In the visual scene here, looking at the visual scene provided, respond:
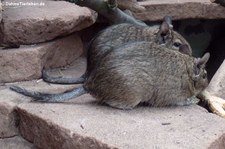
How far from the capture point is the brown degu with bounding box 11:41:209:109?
317 centimetres

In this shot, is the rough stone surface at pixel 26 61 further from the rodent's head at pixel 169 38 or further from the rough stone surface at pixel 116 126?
the rodent's head at pixel 169 38

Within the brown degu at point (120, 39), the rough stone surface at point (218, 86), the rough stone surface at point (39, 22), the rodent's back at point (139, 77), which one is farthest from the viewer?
the rough stone surface at point (218, 86)

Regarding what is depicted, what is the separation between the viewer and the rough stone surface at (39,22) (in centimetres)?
367

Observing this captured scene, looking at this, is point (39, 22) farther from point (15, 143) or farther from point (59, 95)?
point (15, 143)

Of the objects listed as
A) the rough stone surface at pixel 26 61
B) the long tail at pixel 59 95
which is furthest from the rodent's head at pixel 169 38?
Answer: the long tail at pixel 59 95

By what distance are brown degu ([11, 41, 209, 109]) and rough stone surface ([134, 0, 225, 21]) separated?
1.87 m

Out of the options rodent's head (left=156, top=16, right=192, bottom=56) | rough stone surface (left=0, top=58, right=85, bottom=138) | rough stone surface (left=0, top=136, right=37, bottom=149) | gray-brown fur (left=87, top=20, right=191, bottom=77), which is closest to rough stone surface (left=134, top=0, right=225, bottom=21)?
gray-brown fur (left=87, top=20, right=191, bottom=77)

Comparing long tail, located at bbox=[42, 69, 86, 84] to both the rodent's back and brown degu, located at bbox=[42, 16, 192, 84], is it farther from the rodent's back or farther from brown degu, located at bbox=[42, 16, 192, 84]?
the rodent's back

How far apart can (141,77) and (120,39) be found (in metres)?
0.86

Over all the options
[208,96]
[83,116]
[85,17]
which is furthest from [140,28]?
[83,116]

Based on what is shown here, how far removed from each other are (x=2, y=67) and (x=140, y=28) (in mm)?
1263

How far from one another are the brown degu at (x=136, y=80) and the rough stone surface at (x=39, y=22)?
451 millimetres

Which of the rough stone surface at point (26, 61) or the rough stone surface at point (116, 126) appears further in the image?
the rough stone surface at point (26, 61)

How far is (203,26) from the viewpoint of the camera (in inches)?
240
